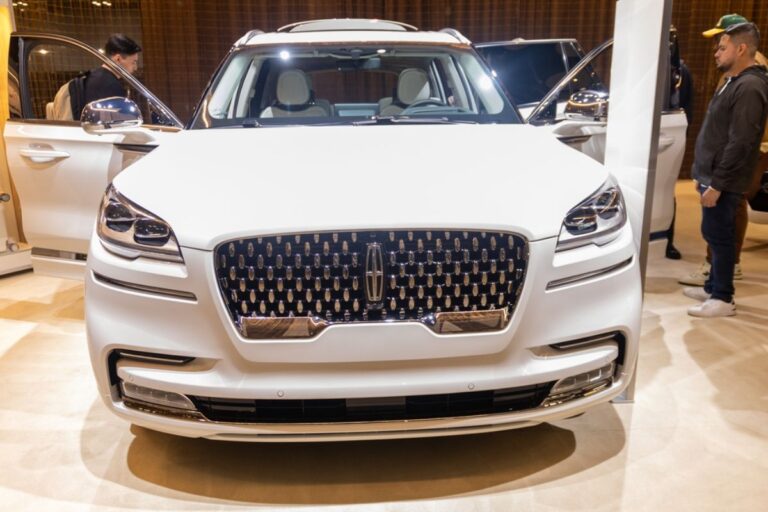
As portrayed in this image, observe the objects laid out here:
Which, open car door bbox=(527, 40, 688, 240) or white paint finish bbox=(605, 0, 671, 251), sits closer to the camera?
white paint finish bbox=(605, 0, 671, 251)

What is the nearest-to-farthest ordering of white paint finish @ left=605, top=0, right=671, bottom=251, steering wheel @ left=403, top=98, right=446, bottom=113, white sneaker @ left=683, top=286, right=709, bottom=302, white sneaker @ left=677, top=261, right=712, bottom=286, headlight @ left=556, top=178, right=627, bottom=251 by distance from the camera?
headlight @ left=556, top=178, right=627, bottom=251
white paint finish @ left=605, top=0, right=671, bottom=251
steering wheel @ left=403, top=98, right=446, bottom=113
white sneaker @ left=683, top=286, right=709, bottom=302
white sneaker @ left=677, top=261, right=712, bottom=286

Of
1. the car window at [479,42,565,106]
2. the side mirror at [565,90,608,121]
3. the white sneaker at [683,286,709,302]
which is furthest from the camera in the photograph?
the car window at [479,42,565,106]

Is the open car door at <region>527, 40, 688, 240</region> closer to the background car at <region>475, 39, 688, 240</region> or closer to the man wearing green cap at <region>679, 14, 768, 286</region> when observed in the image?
the background car at <region>475, 39, 688, 240</region>

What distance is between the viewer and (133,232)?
1914 millimetres

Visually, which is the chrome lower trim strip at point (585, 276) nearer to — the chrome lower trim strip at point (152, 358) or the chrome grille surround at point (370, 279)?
the chrome grille surround at point (370, 279)

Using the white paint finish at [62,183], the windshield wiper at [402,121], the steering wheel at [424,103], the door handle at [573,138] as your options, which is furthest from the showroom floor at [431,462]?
the steering wheel at [424,103]

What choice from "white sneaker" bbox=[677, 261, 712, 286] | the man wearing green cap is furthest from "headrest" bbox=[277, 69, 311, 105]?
"white sneaker" bbox=[677, 261, 712, 286]

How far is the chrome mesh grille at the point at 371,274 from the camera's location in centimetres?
179

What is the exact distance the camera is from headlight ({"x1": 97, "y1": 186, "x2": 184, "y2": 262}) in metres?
1.84

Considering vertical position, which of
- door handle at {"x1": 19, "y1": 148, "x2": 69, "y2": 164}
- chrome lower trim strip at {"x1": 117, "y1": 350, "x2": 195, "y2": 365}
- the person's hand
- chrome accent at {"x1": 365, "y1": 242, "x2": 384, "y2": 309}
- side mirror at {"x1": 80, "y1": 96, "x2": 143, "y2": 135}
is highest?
side mirror at {"x1": 80, "y1": 96, "x2": 143, "y2": 135}

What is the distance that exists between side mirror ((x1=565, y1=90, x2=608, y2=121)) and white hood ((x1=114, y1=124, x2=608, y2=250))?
38 cm

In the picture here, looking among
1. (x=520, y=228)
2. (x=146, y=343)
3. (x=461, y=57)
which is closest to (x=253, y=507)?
(x=146, y=343)

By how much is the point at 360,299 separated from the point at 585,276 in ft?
2.07

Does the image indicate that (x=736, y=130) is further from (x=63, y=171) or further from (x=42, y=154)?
(x=42, y=154)
